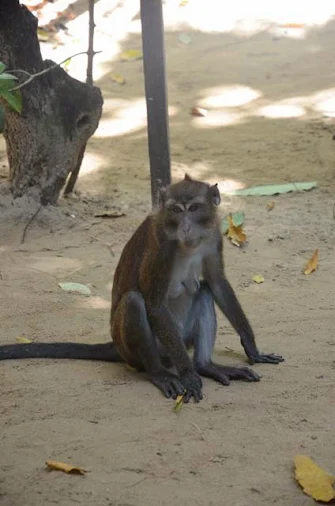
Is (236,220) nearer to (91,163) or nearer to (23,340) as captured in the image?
(91,163)

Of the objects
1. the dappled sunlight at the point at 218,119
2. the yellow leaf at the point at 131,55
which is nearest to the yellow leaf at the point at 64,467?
the dappled sunlight at the point at 218,119

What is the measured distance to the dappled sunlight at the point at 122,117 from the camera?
10.1m

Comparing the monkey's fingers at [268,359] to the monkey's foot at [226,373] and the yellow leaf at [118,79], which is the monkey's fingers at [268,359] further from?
the yellow leaf at [118,79]

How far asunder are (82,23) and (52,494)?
10.2m

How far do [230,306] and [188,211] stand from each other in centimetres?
76

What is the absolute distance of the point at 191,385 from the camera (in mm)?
5117

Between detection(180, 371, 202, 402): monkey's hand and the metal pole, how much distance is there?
7.96ft

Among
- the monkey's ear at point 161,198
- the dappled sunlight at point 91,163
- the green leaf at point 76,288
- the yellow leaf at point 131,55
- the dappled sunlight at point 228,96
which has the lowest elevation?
the green leaf at point 76,288

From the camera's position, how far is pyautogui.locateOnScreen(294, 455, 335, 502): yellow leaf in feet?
12.8

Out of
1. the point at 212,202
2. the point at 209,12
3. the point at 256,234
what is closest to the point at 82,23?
the point at 209,12

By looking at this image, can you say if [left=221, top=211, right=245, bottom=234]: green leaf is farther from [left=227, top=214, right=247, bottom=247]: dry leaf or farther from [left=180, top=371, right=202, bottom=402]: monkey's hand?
[left=180, top=371, right=202, bottom=402]: monkey's hand

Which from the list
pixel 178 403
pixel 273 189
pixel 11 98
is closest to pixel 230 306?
pixel 178 403

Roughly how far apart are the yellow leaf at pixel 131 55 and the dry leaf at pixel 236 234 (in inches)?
206

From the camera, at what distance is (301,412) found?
4785 millimetres
